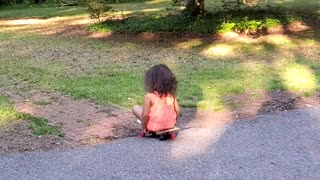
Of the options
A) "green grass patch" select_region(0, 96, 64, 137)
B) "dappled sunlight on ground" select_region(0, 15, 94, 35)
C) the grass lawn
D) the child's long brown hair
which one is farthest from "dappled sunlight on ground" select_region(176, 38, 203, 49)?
the child's long brown hair

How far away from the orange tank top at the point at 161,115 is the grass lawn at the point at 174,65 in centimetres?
170

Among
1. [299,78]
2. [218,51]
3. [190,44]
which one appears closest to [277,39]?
[218,51]

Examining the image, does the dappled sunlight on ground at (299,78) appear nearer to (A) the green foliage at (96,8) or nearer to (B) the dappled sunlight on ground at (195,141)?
(B) the dappled sunlight on ground at (195,141)

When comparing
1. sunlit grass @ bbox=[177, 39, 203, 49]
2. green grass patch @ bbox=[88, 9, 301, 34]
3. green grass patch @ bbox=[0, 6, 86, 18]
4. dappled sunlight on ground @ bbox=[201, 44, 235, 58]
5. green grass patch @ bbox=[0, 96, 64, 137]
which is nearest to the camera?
green grass patch @ bbox=[0, 96, 64, 137]

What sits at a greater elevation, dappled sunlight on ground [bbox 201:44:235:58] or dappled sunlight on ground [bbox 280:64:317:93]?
dappled sunlight on ground [bbox 280:64:317:93]

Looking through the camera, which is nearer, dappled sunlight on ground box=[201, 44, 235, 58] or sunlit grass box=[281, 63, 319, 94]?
sunlit grass box=[281, 63, 319, 94]

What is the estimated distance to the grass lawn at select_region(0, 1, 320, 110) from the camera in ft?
27.7

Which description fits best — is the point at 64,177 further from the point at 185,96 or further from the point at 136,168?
the point at 185,96

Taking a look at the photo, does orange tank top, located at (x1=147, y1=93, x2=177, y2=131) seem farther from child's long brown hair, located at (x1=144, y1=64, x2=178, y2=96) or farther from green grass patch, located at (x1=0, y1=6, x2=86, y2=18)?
green grass patch, located at (x1=0, y1=6, x2=86, y2=18)

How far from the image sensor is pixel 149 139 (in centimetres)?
582

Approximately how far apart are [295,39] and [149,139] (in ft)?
28.8

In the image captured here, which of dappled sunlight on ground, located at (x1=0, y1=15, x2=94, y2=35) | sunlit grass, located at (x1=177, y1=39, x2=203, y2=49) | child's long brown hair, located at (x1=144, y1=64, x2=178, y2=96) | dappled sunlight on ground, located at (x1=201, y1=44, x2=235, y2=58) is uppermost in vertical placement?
child's long brown hair, located at (x1=144, y1=64, x2=178, y2=96)

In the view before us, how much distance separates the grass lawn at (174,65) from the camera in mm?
8453

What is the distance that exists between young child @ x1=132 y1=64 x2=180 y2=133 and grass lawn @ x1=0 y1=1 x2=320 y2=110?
1712 mm
